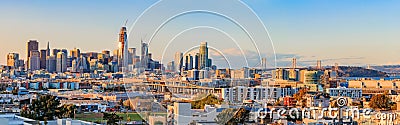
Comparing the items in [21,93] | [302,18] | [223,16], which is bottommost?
[21,93]

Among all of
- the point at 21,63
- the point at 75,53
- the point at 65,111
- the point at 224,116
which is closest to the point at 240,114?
the point at 224,116

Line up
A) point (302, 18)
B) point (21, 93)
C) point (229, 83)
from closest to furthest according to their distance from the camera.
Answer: point (229, 83), point (302, 18), point (21, 93)

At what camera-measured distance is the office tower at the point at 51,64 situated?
47.5ft

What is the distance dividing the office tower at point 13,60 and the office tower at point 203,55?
35.0 feet

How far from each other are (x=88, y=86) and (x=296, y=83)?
20.0ft

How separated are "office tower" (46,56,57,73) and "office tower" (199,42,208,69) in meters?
12.8

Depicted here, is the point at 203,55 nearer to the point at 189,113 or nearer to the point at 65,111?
the point at 189,113

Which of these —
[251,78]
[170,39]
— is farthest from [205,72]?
[170,39]

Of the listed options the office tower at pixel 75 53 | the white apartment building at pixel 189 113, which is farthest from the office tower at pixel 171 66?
the office tower at pixel 75 53

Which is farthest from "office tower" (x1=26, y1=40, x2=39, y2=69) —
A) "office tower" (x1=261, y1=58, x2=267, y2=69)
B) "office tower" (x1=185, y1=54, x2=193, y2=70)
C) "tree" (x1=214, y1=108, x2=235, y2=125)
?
"office tower" (x1=261, y1=58, x2=267, y2=69)

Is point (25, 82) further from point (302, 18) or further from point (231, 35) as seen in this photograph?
point (231, 35)

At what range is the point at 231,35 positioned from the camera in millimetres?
1625

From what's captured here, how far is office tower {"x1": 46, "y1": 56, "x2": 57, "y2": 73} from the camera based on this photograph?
14.5 m

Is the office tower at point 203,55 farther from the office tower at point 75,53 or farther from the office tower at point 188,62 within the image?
the office tower at point 75,53
